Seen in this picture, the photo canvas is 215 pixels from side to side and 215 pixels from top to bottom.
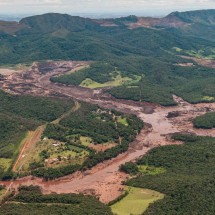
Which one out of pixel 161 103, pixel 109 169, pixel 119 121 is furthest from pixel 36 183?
pixel 161 103

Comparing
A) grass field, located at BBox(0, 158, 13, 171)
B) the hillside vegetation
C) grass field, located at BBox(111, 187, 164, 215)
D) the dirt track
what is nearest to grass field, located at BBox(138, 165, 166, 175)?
the dirt track

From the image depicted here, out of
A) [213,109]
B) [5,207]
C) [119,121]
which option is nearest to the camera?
[5,207]

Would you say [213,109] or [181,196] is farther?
[213,109]

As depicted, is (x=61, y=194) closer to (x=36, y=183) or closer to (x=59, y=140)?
(x=36, y=183)

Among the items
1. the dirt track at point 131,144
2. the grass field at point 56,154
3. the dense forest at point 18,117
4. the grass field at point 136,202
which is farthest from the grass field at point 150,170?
the dense forest at point 18,117

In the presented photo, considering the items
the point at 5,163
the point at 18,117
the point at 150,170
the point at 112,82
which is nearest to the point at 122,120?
the point at 18,117

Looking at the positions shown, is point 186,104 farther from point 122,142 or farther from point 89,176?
point 89,176

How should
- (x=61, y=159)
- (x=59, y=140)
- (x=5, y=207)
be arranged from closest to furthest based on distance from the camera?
1. (x=5, y=207)
2. (x=61, y=159)
3. (x=59, y=140)
